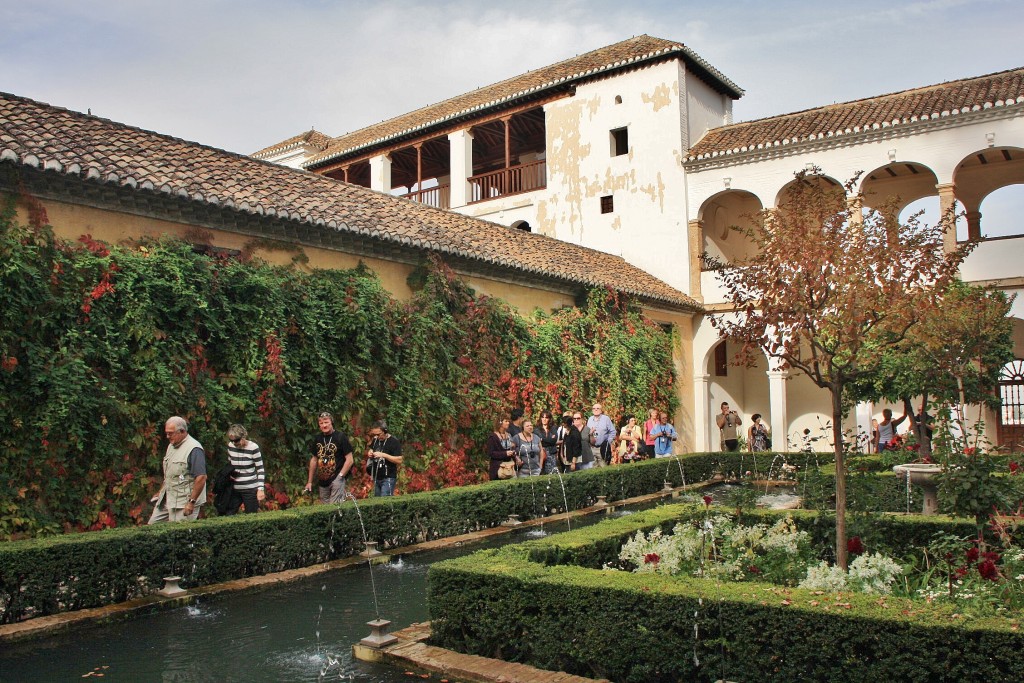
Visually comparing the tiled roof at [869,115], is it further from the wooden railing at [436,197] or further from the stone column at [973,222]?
the wooden railing at [436,197]

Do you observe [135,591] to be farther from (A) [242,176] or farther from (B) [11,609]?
(A) [242,176]

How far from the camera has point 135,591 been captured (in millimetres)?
6770

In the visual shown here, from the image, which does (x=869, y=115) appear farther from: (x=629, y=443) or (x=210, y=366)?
(x=210, y=366)

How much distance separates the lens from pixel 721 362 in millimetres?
23938

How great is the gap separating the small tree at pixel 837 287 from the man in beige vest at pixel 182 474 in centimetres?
494

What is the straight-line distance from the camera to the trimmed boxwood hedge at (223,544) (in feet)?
20.1

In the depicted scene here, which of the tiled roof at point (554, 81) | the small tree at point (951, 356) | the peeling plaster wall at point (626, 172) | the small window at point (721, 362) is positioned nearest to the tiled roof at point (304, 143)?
the tiled roof at point (554, 81)

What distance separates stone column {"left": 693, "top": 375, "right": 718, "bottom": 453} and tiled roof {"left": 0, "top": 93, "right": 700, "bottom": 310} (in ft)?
16.1

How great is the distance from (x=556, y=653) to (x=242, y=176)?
949cm

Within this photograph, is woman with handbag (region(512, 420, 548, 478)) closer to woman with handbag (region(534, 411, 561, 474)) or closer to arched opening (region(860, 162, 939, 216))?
woman with handbag (region(534, 411, 561, 474))

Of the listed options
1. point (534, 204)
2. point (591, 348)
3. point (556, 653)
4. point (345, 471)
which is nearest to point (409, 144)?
point (534, 204)

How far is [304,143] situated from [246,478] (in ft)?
72.9

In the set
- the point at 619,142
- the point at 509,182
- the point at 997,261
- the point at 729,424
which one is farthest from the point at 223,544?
the point at 509,182

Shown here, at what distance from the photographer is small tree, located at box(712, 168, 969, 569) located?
595 centimetres
